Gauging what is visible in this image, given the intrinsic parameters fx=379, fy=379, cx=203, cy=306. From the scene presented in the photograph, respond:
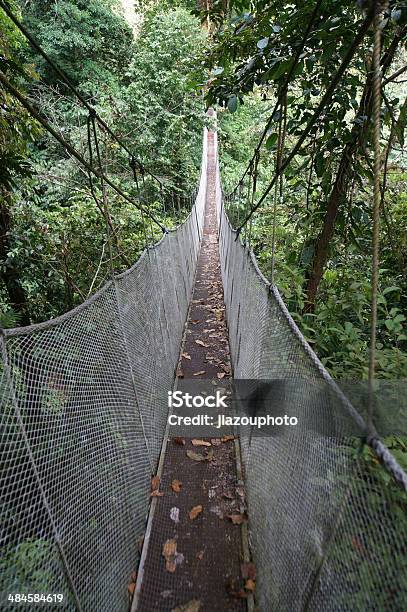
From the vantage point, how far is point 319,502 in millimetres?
898

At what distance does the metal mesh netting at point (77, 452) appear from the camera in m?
0.90

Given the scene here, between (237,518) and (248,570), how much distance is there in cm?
25

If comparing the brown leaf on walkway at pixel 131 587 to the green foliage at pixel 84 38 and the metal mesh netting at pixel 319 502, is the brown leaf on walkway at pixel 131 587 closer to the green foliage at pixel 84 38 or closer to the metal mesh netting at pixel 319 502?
the metal mesh netting at pixel 319 502

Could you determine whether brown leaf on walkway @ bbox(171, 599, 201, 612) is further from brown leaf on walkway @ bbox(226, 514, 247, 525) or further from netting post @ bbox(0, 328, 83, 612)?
netting post @ bbox(0, 328, 83, 612)

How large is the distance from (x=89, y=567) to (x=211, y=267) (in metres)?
5.44

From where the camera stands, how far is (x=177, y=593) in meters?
1.46

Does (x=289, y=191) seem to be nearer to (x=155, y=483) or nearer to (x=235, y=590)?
(x=155, y=483)

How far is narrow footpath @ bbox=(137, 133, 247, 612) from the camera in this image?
1.44 meters

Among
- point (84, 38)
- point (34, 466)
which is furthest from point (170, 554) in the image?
point (84, 38)

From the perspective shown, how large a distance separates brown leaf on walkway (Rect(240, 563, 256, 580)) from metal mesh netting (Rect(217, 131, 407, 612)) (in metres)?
0.06

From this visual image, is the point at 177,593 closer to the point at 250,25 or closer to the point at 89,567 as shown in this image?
the point at 89,567

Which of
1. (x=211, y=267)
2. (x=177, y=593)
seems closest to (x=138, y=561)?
(x=177, y=593)

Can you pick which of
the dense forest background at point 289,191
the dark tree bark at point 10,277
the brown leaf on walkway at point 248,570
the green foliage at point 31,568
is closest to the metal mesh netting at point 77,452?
the green foliage at point 31,568

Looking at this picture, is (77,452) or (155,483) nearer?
(77,452)
